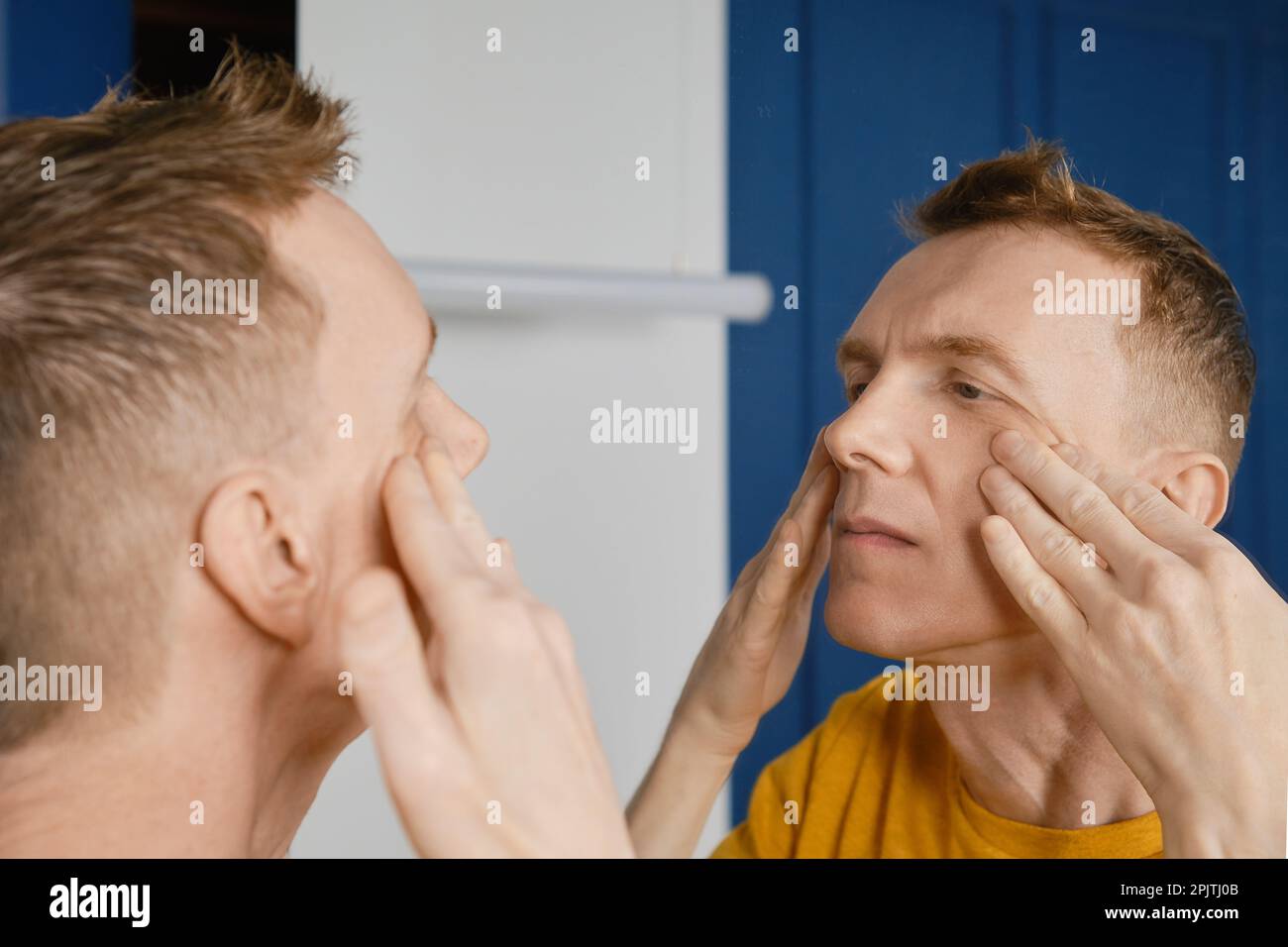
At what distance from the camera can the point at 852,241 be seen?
3.65ft

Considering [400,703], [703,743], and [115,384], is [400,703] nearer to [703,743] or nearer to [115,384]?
[115,384]

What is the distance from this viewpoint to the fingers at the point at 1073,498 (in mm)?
676

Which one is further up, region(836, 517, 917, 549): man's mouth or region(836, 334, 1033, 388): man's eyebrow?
region(836, 334, 1033, 388): man's eyebrow

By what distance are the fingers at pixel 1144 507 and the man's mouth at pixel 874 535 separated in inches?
5.0

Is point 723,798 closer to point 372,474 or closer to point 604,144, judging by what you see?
point 604,144

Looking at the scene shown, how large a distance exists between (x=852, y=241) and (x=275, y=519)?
752 mm

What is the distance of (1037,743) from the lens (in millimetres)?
837

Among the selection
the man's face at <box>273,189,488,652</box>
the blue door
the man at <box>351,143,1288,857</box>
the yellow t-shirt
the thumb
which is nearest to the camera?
the thumb

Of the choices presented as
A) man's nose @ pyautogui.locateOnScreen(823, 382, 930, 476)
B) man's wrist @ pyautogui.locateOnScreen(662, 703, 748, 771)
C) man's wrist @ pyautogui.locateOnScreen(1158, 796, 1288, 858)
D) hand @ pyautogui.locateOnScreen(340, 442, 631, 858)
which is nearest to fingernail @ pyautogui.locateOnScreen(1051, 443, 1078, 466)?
man's nose @ pyautogui.locateOnScreen(823, 382, 930, 476)

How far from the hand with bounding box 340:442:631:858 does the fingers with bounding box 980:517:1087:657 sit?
35cm

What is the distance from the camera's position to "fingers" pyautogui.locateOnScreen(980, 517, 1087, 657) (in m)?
0.69

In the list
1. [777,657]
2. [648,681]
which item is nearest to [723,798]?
[648,681]

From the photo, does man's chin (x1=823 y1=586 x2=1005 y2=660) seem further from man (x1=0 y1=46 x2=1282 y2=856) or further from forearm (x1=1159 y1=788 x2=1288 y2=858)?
man (x1=0 y1=46 x2=1282 y2=856)

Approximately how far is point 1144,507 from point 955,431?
153 millimetres
